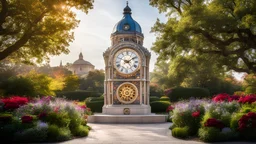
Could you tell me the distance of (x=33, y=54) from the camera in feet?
68.4

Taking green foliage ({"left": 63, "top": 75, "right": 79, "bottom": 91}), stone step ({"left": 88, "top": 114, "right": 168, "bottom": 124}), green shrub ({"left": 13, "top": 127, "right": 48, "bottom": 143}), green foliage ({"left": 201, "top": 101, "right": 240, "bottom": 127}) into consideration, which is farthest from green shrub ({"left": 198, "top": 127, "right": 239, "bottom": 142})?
green foliage ({"left": 63, "top": 75, "right": 79, "bottom": 91})

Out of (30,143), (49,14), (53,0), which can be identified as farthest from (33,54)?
(30,143)

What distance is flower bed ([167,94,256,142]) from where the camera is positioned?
1252 centimetres

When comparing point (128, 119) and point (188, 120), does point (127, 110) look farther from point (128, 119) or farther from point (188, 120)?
point (188, 120)

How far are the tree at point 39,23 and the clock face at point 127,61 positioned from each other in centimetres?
688

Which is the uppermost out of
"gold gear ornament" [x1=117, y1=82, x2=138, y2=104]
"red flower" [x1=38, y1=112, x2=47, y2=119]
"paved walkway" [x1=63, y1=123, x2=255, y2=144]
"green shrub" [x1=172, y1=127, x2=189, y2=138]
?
"gold gear ornament" [x1=117, y1=82, x2=138, y2=104]

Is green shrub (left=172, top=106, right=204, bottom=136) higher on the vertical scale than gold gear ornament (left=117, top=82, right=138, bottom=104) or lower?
lower

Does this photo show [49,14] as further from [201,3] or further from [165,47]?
[201,3]

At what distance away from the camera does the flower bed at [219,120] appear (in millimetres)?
12516

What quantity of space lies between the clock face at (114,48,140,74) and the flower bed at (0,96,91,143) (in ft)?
35.9

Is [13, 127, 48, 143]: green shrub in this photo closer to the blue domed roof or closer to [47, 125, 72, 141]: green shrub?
[47, 125, 72, 141]: green shrub

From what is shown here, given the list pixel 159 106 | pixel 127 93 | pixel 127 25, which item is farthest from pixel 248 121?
pixel 127 25

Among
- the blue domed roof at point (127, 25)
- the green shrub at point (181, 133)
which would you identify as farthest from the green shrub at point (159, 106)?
the green shrub at point (181, 133)

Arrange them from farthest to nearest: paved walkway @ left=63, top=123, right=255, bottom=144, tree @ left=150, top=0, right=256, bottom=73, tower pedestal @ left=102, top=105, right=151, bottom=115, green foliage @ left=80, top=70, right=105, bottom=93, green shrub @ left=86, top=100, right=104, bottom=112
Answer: green foliage @ left=80, top=70, right=105, bottom=93
green shrub @ left=86, top=100, right=104, bottom=112
tower pedestal @ left=102, top=105, right=151, bottom=115
tree @ left=150, top=0, right=256, bottom=73
paved walkway @ left=63, top=123, right=255, bottom=144
